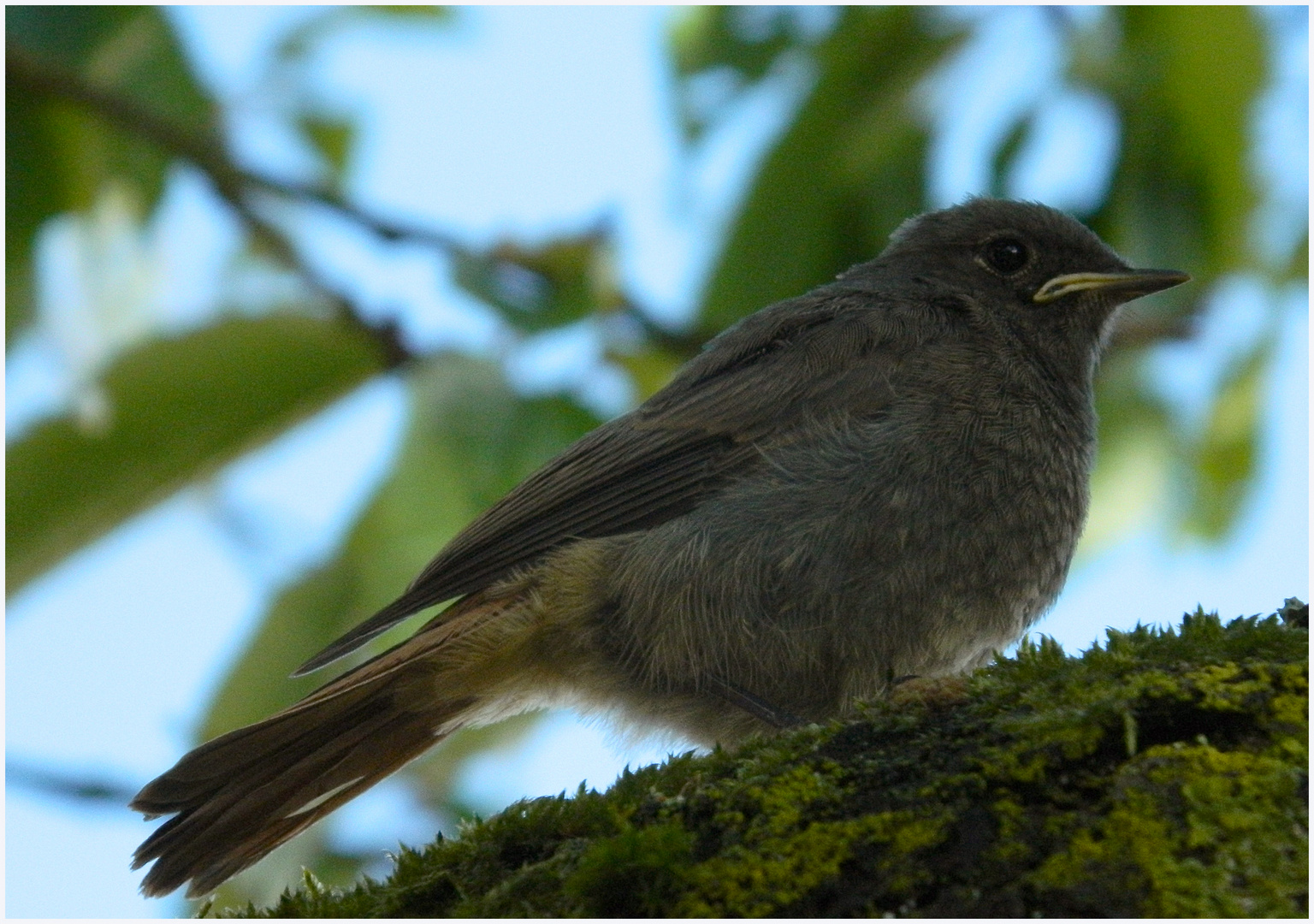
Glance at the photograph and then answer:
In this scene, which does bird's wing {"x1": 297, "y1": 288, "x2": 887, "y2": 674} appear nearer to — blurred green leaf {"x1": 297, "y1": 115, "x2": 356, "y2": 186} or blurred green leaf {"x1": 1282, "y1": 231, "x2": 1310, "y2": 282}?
blurred green leaf {"x1": 1282, "y1": 231, "x2": 1310, "y2": 282}

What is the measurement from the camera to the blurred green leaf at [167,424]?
15.5ft

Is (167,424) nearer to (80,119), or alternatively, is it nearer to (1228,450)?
(80,119)

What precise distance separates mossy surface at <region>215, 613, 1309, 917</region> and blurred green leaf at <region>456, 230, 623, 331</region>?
2.50m

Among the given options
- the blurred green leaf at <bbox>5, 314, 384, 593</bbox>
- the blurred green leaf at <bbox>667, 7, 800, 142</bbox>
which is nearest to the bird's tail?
the blurred green leaf at <bbox>5, 314, 384, 593</bbox>

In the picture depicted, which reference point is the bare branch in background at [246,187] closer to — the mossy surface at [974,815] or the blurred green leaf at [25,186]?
the blurred green leaf at [25,186]

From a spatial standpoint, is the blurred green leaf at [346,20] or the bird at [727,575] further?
the blurred green leaf at [346,20]

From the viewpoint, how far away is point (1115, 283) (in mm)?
5832

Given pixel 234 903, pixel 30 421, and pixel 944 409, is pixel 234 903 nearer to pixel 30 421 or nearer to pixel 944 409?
pixel 30 421

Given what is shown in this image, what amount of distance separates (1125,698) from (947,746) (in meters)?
0.36

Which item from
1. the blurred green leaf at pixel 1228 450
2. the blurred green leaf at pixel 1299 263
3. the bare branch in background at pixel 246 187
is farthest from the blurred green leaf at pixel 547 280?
the blurred green leaf at pixel 1299 263

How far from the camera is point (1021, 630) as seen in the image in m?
4.89

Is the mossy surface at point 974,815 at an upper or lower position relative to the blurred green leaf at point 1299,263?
lower

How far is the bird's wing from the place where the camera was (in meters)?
5.04

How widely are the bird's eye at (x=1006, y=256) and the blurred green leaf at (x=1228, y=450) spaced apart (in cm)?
99
